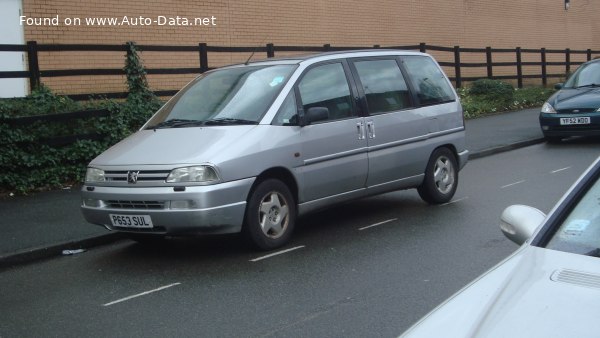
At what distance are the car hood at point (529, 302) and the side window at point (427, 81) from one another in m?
6.17

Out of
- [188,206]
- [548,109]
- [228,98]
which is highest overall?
[228,98]

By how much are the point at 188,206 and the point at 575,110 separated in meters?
10.4

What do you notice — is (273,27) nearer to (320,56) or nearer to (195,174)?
(320,56)

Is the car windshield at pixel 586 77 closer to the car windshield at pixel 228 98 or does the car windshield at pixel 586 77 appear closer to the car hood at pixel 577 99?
the car hood at pixel 577 99

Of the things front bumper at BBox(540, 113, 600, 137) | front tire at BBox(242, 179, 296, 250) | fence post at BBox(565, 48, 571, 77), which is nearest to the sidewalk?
front tire at BBox(242, 179, 296, 250)

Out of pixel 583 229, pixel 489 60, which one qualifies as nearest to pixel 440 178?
pixel 583 229

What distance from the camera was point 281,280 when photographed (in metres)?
6.40

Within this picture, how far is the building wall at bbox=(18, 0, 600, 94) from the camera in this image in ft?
46.0

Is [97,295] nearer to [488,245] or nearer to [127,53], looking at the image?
[488,245]

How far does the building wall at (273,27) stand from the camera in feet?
46.0

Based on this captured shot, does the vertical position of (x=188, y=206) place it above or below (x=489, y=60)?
below

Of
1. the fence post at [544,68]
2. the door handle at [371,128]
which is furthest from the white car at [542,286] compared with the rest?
the fence post at [544,68]

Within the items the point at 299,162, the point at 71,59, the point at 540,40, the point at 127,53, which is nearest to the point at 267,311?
the point at 299,162

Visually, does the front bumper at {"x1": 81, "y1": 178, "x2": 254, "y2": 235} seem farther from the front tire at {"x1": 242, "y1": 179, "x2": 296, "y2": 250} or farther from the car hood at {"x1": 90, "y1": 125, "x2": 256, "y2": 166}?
the car hood at {"x1": 90, "y1": 125, "x2": 256, "y2": 166}
